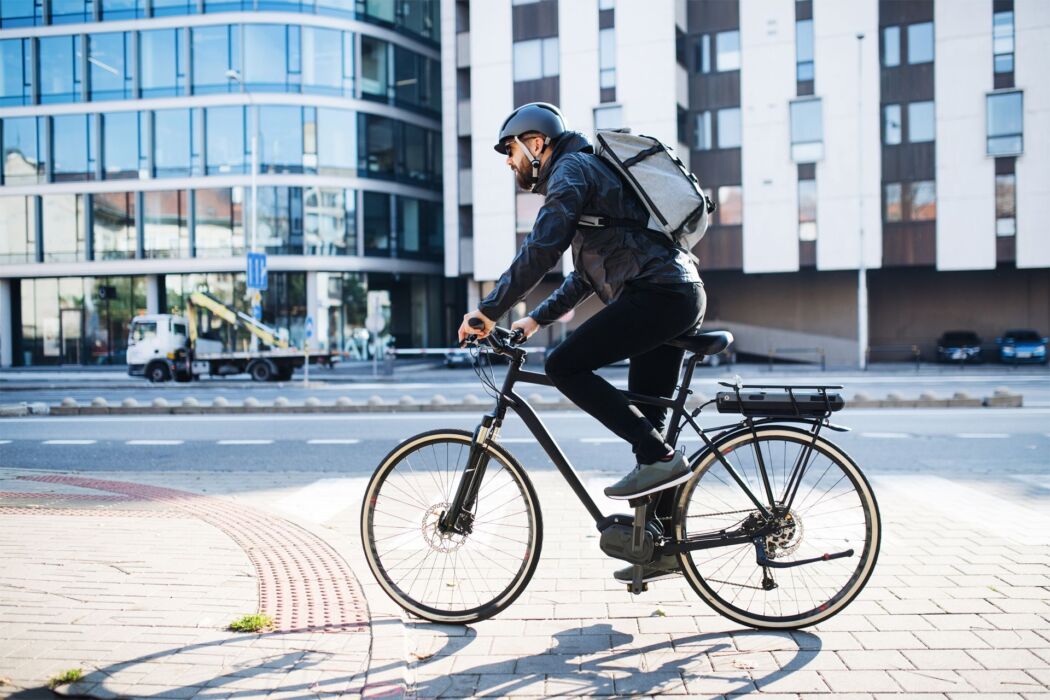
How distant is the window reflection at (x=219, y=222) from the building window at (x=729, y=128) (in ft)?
71.5

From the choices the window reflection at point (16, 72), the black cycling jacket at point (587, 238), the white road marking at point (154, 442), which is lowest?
the white road marking at point (154, 442)

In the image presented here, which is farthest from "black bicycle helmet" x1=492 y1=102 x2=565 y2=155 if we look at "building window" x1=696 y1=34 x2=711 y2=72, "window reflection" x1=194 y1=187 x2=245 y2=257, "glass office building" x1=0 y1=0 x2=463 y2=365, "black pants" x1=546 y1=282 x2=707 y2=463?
"window reflection" x1=194 y1=187 x2=245 y2=257

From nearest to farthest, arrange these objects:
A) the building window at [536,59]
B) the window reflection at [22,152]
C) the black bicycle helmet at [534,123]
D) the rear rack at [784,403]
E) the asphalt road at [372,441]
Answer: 1. the rear rack at [784,403]
2. the black bicycle helmet at [534,123]
3. the asphalt road at [372,441]
4. the building window at [536,59]
5. the window reflection at [22,152]

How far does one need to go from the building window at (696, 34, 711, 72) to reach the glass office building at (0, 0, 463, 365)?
1556 centimetres

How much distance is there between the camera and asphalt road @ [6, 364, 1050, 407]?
19734mm

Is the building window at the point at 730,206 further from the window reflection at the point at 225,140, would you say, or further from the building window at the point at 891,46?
the window reflection at the point at 225,140

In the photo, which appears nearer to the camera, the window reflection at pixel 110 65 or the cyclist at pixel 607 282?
the cyclist at pixel 607 282

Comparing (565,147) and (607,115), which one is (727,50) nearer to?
(607,115)

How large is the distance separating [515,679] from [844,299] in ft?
123

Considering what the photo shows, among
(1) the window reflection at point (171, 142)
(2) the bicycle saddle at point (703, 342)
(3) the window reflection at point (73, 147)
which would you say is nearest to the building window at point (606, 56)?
(1) the window reflection at point (171, 142)

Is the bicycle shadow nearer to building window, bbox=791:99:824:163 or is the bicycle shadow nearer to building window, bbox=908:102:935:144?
building window, bbox=791:99:824:163

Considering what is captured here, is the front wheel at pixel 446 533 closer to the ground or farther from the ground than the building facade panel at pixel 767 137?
closer to the ground

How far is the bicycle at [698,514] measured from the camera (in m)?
3.46

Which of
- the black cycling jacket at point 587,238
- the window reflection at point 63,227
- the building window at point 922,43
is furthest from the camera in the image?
the window reflection at point 63,227
